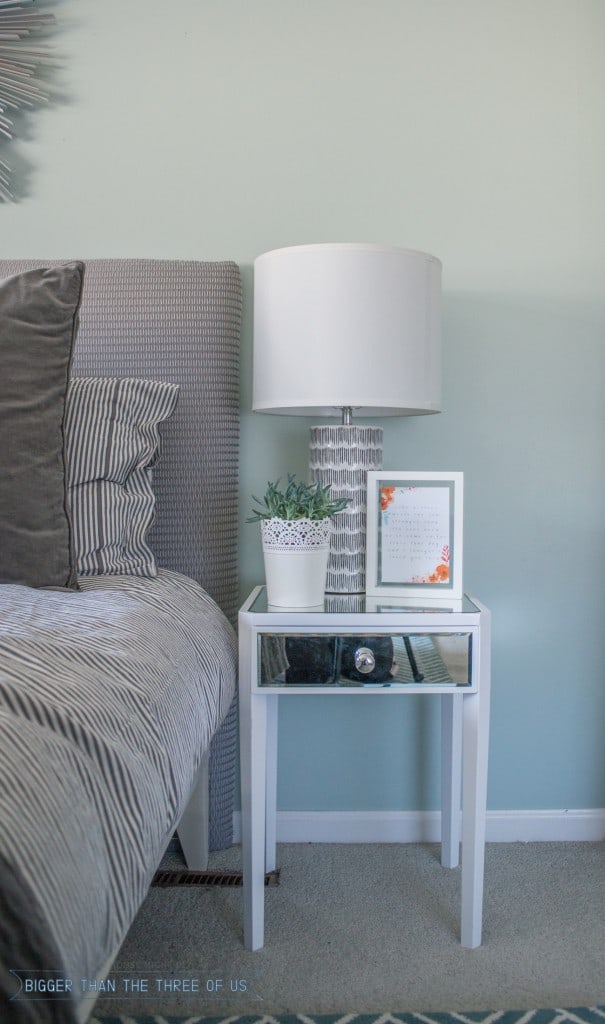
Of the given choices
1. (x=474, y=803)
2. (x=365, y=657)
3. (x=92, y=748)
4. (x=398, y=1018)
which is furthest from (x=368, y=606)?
(x=92, y=748)

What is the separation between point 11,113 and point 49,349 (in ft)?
2.81

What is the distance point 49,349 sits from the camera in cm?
140

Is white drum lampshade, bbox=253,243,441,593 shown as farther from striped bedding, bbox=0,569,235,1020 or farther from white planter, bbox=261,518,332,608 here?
striped bedding, bbox=0,569,235,1020

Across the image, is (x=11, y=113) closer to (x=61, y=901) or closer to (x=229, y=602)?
(x=229, y=602)

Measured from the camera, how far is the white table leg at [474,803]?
1.50 meters

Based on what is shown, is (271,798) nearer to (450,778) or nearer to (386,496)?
(450,778)

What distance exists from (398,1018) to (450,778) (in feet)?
1.89

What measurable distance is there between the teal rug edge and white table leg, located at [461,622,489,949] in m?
0.20

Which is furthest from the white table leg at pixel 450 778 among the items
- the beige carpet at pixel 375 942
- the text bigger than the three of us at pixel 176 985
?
the text bigger than the three of us at pixel 176 985

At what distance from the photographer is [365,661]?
1.49 m

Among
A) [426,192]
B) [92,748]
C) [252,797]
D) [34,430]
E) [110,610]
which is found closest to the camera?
[92,748]

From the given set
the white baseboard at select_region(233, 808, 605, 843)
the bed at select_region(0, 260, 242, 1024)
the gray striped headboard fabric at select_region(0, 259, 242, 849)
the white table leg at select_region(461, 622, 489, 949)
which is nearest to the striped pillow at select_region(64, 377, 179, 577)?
the bed at select_region(0, 260, 242, 1024)

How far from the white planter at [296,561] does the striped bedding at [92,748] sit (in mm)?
246

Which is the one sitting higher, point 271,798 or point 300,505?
point 300,505
